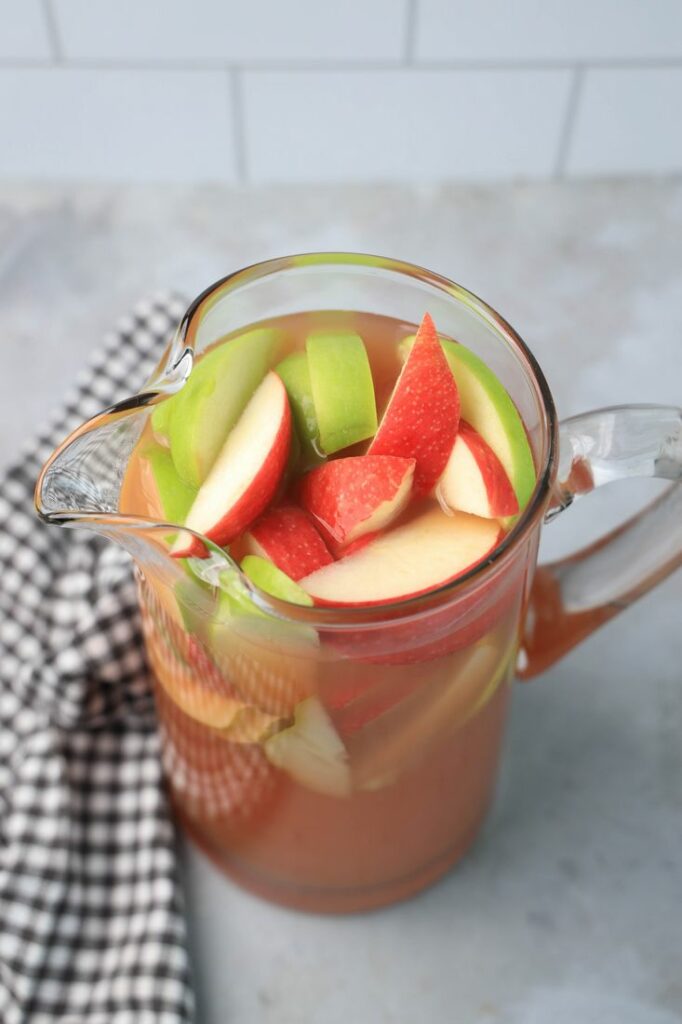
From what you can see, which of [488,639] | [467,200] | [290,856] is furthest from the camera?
[467,200]

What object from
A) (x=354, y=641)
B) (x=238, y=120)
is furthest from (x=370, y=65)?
(x=354, y=641)

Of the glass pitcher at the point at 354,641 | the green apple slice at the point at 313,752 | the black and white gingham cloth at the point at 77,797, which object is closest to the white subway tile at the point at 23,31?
the black and white gingham cloth at the point at 77,797

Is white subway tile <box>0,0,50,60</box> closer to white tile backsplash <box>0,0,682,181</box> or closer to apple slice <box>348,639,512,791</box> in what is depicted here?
white tile backsplash <box>0,0,682,181</box>

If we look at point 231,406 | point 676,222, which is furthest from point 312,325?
point 676,222

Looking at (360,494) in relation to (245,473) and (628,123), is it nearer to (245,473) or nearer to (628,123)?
(245,473)

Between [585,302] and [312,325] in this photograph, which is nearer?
[312,325]

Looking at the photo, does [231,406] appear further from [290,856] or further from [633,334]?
[633,334]

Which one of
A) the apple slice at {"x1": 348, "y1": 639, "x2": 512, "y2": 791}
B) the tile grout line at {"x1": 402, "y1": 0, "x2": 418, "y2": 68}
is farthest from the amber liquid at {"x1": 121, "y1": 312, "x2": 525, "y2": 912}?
the tile grout line at {"x1": 402, "y1": 0, "x2": 418, "y2": 68}

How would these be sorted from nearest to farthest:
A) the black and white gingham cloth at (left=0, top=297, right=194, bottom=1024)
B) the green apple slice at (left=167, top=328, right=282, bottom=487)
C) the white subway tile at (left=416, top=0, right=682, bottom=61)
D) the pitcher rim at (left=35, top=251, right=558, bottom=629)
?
the pitcher rim at (left=35, top=251, right=558, bottom=629)
the green apple slice at (left=167, top=328, right=282, bottom=487)
the black and white gingham cloth at (left=0, top=297, right=194, bottom=1024)
the white subway tile at (left=416, top=0, right=682, bottom=61)
